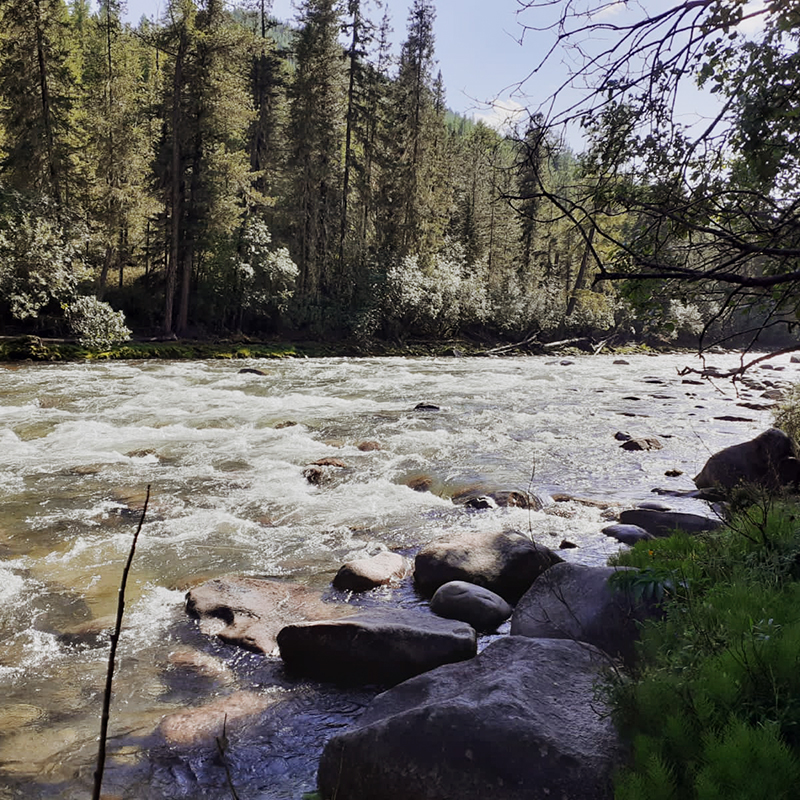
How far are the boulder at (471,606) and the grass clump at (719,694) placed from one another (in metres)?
1.61

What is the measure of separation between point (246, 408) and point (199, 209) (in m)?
15.2

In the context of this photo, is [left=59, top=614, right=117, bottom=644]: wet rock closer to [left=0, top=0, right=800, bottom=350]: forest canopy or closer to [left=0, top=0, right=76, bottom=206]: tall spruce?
[left=0, top=0, right=800, bottom=350]: forest canopy

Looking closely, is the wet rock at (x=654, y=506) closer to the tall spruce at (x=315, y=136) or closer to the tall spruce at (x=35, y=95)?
the tall spruce at (x=35, y=95)

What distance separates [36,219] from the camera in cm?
2102

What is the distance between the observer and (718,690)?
2.61m

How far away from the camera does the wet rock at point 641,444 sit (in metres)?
11.9

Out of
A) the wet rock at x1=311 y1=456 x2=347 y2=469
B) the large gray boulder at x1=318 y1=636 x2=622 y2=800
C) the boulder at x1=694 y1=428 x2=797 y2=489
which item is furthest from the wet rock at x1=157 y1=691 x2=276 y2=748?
the boulder at x1=694 y1=428 x2=797 y2=489

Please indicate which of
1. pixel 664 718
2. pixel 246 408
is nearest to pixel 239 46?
pixel 246 408

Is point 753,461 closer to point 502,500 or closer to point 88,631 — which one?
point 502,500

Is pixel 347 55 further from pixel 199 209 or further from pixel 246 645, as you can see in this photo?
pixel 246 645

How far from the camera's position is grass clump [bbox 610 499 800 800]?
223cm

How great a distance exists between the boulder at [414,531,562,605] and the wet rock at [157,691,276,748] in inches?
77.5

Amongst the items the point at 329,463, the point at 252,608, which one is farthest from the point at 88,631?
the point at 329,463

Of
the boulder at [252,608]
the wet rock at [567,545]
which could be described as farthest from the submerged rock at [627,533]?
the boulder at [252,608]
